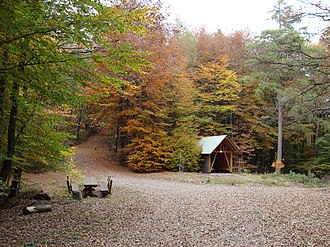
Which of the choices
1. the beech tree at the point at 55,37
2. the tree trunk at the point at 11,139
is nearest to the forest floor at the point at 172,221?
the tree trunk at the point at 11,139

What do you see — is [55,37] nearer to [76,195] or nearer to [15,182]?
[15,182]

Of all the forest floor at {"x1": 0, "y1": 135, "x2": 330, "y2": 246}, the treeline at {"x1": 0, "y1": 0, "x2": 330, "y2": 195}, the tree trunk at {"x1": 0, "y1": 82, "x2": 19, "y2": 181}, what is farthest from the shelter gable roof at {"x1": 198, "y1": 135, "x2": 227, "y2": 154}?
the tree trunk at {"x1": 0, "y1": 82, "x2": 19, "y2": 181}

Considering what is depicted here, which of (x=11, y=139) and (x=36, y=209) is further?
(x=36, y=209)

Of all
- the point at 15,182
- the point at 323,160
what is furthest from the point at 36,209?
the point at 323,160

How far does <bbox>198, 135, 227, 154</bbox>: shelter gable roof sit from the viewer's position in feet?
59.4

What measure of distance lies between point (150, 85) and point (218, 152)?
6581mm

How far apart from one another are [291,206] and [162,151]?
11.8 metres

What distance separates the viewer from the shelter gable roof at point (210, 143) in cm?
1810

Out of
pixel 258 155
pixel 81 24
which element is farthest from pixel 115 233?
pixel 258 155

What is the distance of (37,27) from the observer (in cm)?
393

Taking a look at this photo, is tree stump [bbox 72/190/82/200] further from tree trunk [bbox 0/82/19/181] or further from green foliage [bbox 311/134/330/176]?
green foliage [bbox 311/134/330/176]

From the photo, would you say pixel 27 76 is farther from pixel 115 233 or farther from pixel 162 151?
pixel 162 151

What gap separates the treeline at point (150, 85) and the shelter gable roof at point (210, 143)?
2.41 ft

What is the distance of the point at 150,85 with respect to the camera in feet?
62.2
